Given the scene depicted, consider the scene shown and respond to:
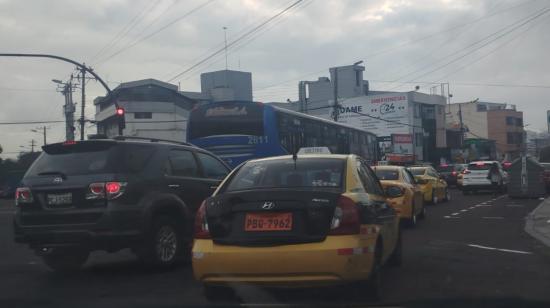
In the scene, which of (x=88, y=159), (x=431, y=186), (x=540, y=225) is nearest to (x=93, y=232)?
(x=88, y=159)

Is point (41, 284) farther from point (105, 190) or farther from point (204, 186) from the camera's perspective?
point (204, 186)

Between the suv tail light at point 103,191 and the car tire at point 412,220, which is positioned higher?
the suv tail light at point 103,191

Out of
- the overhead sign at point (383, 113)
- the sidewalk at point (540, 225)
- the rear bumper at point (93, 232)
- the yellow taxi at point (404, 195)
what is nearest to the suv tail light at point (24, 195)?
the rear bumper at point (93, 232)

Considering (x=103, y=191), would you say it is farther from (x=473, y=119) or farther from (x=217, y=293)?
(x=473, y=119)

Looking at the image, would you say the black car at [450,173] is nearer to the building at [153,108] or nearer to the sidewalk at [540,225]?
the sidewalk at [540,225]

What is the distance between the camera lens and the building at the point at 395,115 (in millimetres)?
62556

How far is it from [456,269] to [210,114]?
40.5ft

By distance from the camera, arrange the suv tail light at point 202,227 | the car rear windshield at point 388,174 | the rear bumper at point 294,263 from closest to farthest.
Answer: the rear bumper at point 294,263 → the suv tail light at point 202,227 → the car rear windshield at point 388,174

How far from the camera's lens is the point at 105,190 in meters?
7.75

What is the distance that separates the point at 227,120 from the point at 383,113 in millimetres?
48729

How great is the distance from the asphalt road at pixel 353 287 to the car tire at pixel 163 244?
184 millimetres

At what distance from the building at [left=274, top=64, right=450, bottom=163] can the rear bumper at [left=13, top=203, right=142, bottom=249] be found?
51471mm

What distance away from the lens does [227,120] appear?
19422 mm

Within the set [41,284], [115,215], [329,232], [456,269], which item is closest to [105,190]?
[115,215]
